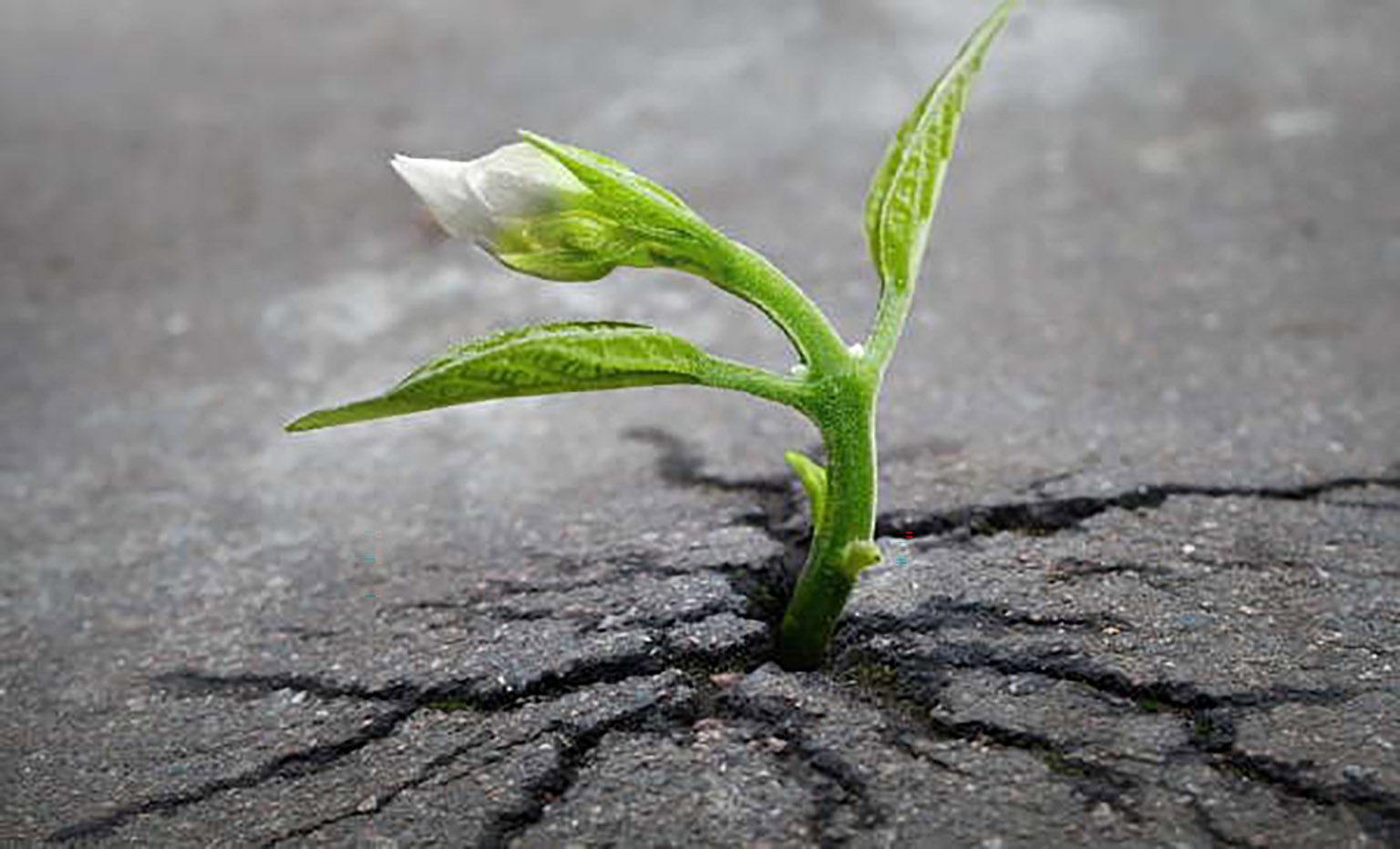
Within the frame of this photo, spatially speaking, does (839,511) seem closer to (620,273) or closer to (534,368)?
(534,368)

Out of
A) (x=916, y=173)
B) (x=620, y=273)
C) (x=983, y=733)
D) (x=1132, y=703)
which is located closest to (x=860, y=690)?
(x=983, y=733)

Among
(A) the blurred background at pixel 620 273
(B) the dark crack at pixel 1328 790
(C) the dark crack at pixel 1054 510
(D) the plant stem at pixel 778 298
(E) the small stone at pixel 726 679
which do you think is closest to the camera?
(B) the dark crack at pixel 1328 790

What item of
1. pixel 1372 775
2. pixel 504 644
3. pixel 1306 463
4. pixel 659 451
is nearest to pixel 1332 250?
pixel 1306 463

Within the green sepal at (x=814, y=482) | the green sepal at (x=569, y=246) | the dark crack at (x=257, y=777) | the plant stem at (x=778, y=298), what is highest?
the green sepal at (x=569, y=246)

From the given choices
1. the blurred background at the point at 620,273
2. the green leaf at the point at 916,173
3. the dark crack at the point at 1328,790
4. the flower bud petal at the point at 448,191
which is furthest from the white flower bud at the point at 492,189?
the dark crack at the point at 1328,790

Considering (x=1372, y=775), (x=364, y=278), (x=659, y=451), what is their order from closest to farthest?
(x=1372, y=775)
(x=659, y=451)
(x=364, y=278)

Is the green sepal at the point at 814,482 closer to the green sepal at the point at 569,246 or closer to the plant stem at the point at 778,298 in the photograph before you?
the plant stem at the point at 778,298

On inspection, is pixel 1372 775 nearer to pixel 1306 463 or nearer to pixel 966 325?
pixel 1306 463
